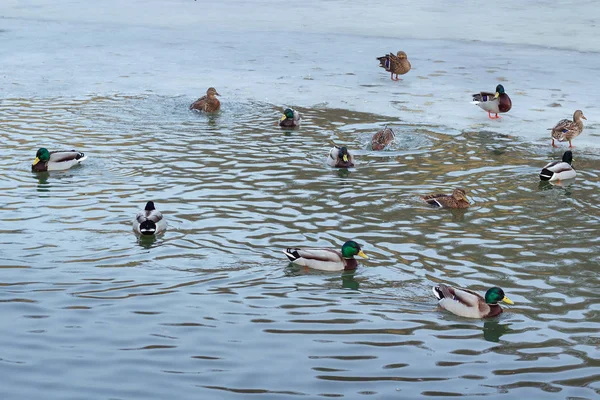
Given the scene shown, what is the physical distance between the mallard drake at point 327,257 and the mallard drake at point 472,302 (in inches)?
49.3

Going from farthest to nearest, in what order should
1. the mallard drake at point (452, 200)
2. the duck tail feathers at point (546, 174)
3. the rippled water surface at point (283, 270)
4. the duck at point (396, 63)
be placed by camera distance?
the duck at point (396, 63) < the duck tail feathers at point (546, 174) < the mallard drake at point (452, 200) < the rippled water surface at point (283, 270)

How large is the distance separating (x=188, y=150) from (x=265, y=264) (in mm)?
5260

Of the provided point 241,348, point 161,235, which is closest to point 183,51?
point 161,235

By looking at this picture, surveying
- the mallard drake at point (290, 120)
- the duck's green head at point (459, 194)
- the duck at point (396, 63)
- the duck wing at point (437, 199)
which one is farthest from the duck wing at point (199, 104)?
the duck's green head at point (459, 194)

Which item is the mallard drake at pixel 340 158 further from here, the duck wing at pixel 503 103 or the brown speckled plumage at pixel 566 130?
the duck wing at pixel 503 103

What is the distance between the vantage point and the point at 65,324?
8.29 m

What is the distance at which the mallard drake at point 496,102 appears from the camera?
16.7 m

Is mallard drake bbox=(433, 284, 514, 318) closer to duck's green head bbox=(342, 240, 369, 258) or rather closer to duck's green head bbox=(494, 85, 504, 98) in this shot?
duck's green head bbox=(342, 240, 369, 258)

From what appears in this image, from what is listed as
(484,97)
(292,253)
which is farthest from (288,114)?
(292,253)

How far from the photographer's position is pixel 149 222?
34.6ft

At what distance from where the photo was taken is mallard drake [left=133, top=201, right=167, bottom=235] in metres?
10.5

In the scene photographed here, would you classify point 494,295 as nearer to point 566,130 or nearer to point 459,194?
point 459,194

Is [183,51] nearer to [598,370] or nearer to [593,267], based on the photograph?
[593,267]

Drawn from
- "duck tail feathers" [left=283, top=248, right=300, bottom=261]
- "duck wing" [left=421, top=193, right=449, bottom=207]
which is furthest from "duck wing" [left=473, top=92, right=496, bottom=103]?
A: "duck tail feathers" [left=283, top=248, right=300, bottom=261]
